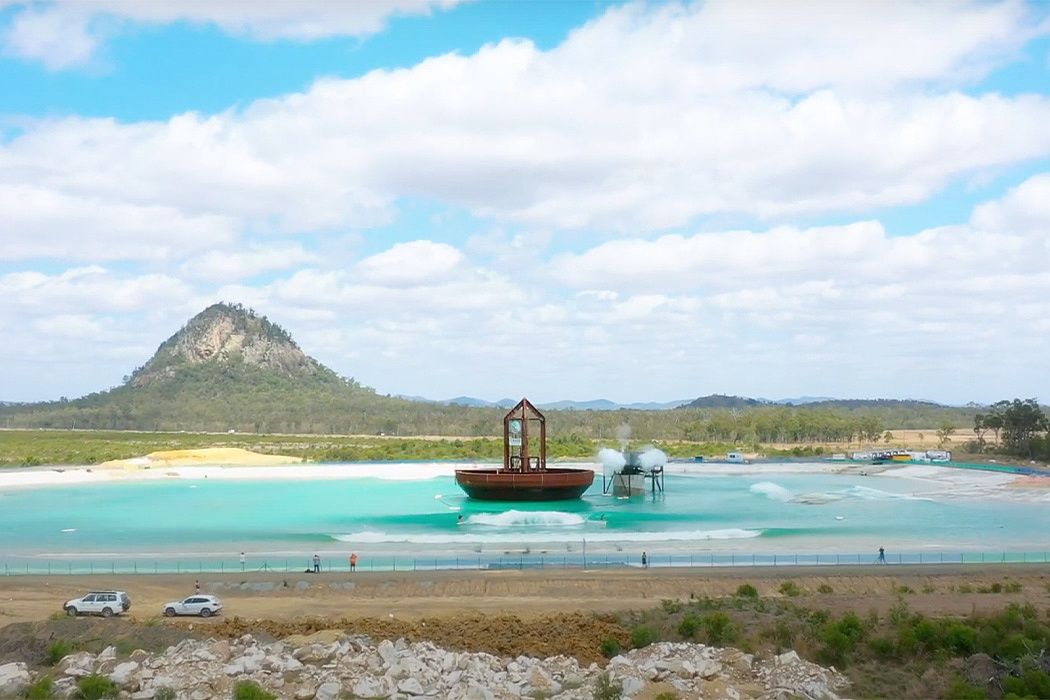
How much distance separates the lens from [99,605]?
2844cm

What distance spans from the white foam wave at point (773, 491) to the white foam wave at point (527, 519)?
61.8ft

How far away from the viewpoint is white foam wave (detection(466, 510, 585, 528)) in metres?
54.8

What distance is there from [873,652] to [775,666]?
302cm

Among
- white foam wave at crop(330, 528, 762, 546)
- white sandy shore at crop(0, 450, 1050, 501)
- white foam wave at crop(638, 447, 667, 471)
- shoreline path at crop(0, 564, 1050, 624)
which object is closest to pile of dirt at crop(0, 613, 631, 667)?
shoreline path at crop(0, 564, 1050, 624)

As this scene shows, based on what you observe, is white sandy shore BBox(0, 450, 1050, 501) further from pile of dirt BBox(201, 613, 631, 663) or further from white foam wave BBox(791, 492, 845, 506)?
pile of dirt BBox(201, 613, 631, 663)

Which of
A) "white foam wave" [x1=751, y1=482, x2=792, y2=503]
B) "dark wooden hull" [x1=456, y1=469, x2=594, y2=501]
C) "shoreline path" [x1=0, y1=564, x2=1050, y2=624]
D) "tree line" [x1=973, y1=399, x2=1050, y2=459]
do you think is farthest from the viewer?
"tree line" [x1=973, y1=399, x2=1050, y2=459]

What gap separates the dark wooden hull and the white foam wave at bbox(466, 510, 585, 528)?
17.4 feet

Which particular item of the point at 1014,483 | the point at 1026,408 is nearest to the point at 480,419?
the point at 1026,408

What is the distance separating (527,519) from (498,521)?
1.81 metres

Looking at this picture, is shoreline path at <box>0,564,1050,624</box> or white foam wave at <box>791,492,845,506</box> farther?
white foam wave at <box>791,492,845,506</box>

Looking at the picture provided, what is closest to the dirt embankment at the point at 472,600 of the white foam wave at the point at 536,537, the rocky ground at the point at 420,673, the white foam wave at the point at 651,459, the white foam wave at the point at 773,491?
the rocky ground at the point at 420,673

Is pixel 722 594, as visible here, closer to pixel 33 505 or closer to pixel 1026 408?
pixel 33 505

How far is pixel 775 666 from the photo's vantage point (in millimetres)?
20125

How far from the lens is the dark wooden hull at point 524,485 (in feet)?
211
